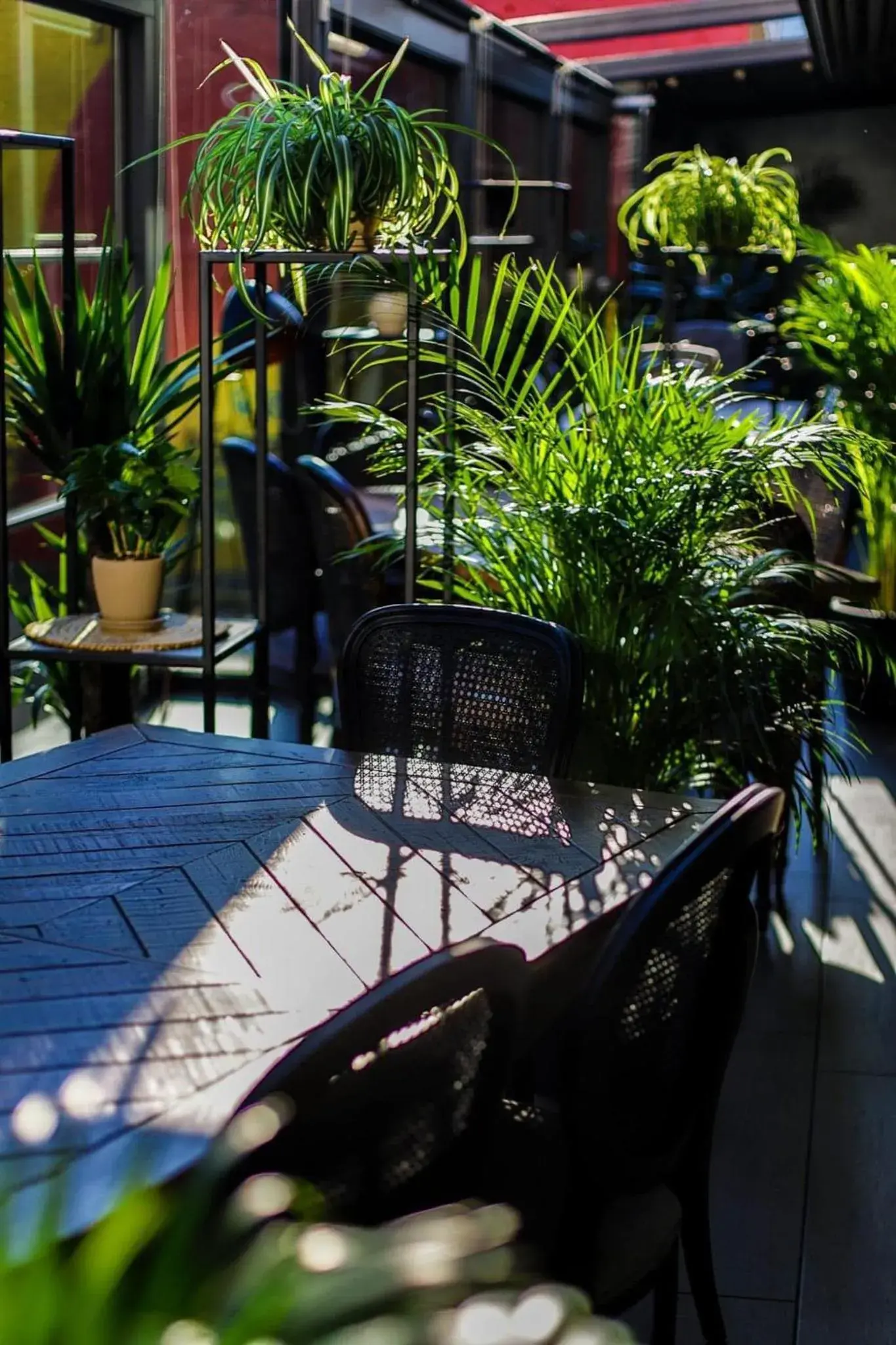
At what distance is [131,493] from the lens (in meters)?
3.28

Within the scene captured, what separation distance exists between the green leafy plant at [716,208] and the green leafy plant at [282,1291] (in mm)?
5148

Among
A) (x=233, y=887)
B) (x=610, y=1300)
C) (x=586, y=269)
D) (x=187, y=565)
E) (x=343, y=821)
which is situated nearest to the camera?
(x=610, y=1300)

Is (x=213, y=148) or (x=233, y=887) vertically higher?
(x=213, y=148)

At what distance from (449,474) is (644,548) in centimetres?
50

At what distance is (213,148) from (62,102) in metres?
1.26

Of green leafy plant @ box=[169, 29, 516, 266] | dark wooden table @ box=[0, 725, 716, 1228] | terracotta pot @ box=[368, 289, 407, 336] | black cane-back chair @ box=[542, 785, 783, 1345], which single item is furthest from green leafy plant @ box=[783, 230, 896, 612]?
black cane-back chair @ box=[542, 785, 783, 1345]

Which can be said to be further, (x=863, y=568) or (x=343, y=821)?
(x=863, y=568)

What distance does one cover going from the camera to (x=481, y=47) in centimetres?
617

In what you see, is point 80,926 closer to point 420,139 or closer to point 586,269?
point 420,139

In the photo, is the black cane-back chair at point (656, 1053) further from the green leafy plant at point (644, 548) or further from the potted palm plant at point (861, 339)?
the potted palm plant at point (861, 339)

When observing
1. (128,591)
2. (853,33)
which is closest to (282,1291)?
(128,591)

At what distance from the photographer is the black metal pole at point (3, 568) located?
128 inches

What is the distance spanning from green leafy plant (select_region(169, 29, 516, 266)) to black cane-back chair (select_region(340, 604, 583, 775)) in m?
0.80

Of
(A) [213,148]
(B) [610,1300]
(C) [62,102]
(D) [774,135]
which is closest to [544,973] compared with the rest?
(B) [610,1300]
